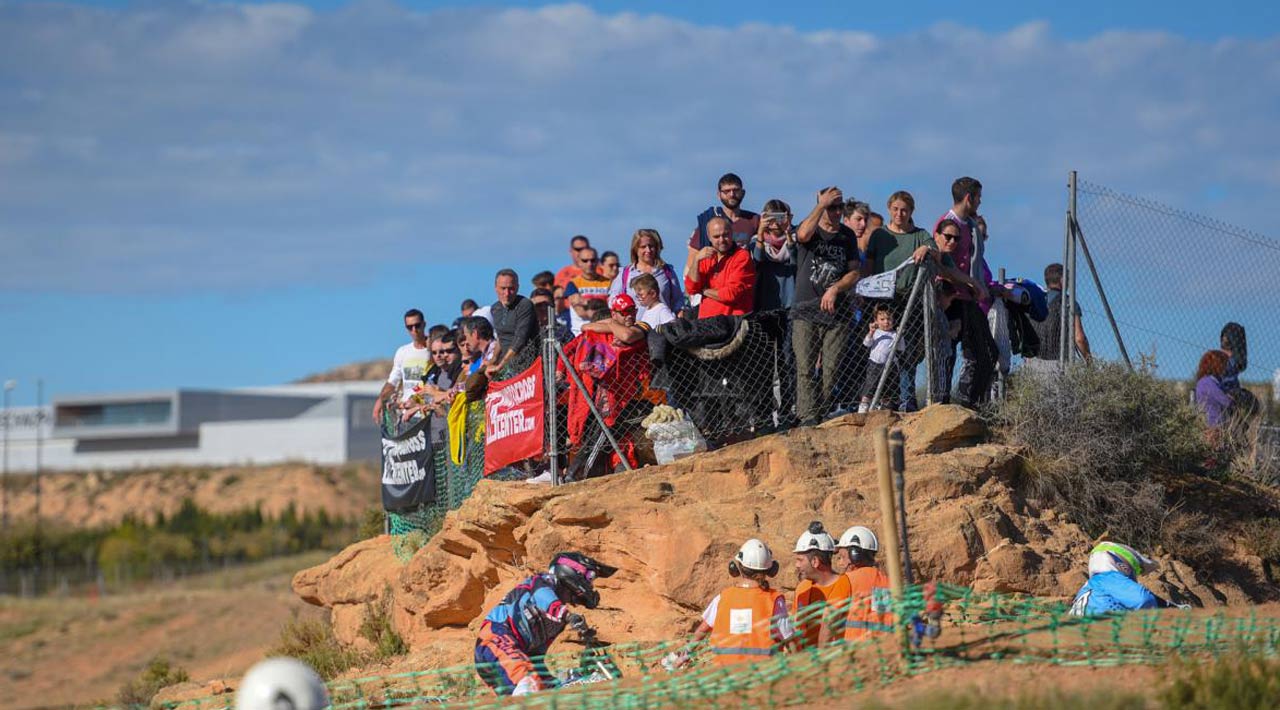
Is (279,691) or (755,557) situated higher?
(755,557)

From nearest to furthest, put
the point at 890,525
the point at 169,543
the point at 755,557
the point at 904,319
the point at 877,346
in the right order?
the point at 890,525 → the point at 755,557 → the point at 904,319 → the point at 877,346 → the point at 169,543

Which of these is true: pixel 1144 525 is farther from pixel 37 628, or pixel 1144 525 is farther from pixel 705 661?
pixel 37 628

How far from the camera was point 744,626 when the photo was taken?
9094 millimetres

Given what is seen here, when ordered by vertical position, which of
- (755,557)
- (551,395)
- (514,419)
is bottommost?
(755,557)

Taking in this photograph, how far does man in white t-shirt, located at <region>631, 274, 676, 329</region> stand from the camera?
12.9m

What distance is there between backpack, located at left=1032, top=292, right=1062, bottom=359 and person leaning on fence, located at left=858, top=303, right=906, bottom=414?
212 centimetres

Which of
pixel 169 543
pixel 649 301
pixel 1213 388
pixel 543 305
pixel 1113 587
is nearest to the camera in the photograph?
pixel 1113 587

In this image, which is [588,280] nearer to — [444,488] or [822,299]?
[444,488]

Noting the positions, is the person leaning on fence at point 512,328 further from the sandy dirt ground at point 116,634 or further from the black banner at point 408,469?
the sandy dirt ground at point 116,634

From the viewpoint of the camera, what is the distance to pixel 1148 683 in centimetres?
792

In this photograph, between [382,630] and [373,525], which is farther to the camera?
[373,525]

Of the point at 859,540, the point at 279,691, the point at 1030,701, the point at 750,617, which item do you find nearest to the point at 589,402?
the point at 859,540

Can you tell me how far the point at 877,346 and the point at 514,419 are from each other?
3200mm

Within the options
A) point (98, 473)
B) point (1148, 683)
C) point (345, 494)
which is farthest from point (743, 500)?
point (98, 473)
